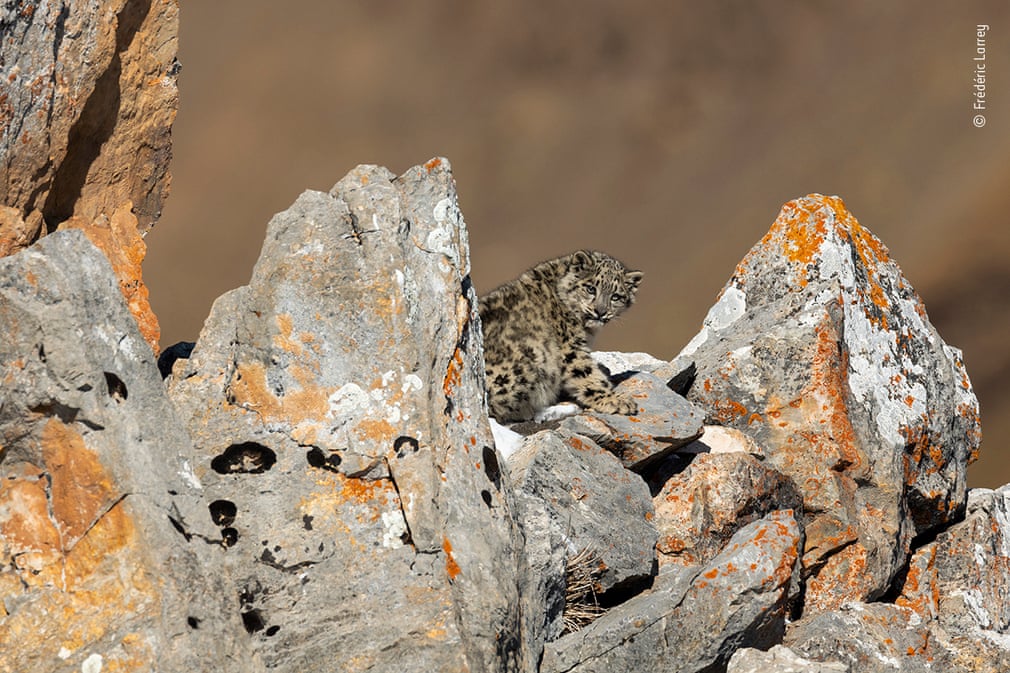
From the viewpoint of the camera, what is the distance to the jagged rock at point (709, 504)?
11.4 metres

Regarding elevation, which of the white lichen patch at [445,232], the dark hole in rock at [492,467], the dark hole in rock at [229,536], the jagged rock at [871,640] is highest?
the white lichen patch at [445,232]

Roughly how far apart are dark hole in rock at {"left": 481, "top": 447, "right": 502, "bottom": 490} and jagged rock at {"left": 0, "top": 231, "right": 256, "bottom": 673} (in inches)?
88.7

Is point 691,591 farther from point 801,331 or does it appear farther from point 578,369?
point 801,331

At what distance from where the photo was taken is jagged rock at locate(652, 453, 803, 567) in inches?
450

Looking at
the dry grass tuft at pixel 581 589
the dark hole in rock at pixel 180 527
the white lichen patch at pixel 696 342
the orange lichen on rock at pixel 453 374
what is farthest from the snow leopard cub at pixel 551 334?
the dark hole in rock at pixel 180 527

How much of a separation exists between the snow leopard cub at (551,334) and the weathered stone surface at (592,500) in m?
1.22

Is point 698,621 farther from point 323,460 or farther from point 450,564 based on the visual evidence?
point 323,460

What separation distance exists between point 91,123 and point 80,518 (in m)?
4.53

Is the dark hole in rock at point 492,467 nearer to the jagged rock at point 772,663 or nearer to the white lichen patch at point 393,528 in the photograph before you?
the white lichen patch at point 393,528

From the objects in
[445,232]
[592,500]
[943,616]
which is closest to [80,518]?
[445,232]

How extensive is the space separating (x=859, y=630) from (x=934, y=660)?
1109 millimetres

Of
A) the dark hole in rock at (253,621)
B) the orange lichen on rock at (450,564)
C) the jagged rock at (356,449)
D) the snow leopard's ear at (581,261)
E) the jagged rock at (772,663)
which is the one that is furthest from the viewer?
the snow leopard's ear at (581,261)

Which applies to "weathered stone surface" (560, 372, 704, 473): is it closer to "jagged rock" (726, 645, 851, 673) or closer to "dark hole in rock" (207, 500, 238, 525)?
"jagged rock" (726, 645, 851, 673)

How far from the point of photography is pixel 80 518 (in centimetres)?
763
